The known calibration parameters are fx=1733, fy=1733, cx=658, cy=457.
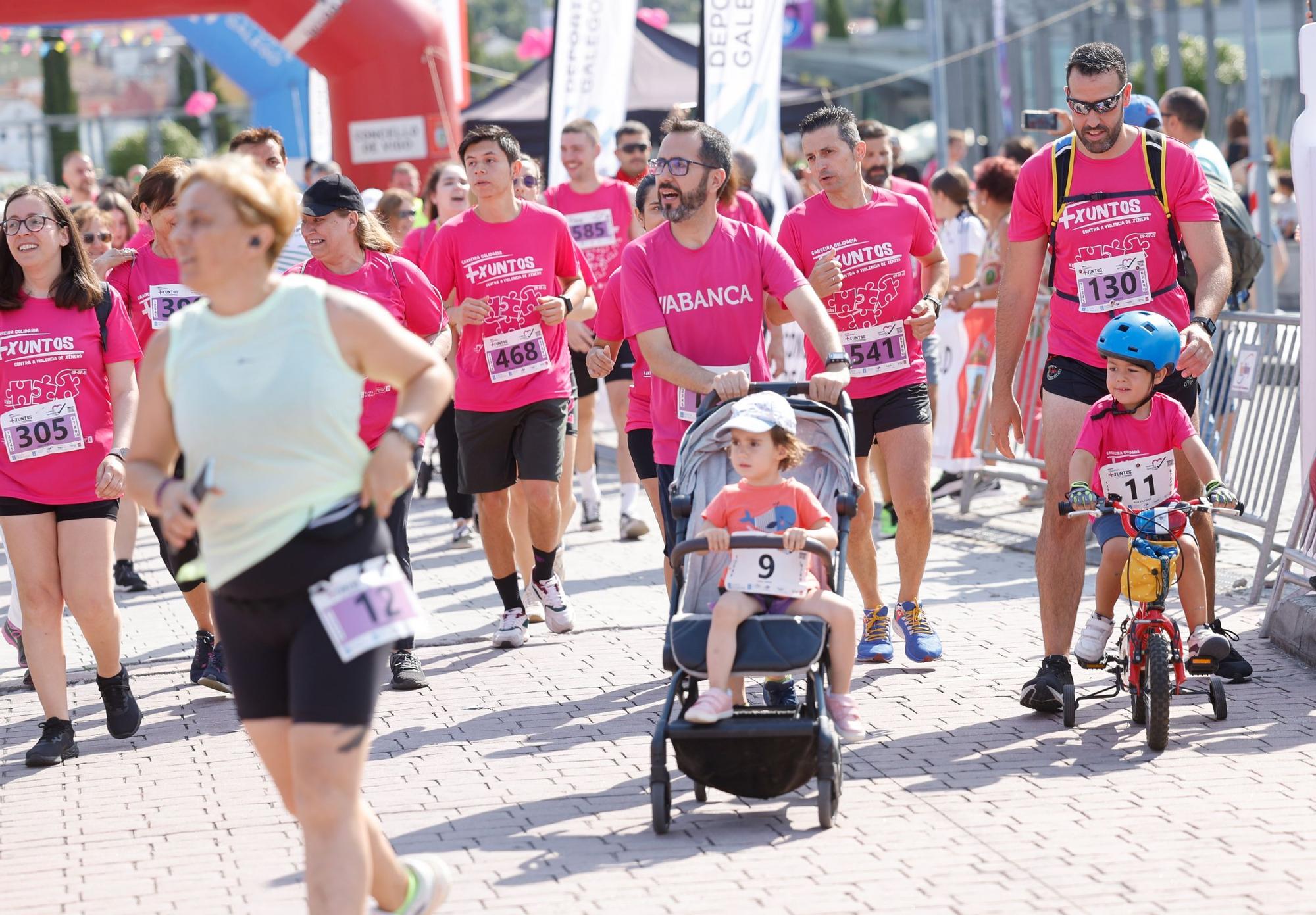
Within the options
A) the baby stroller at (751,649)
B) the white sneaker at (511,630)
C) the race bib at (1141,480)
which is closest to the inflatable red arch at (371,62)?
the white sneaker at (511,630)

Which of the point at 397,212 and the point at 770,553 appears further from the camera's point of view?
the point at 397,212

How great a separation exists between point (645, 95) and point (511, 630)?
14717mm

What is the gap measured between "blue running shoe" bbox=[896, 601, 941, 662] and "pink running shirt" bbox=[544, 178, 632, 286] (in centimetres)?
431

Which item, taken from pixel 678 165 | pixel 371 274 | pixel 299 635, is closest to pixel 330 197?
pixel 371 274

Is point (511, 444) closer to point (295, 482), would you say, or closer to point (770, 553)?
point (770, 553)

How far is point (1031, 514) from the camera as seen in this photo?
36.6ft

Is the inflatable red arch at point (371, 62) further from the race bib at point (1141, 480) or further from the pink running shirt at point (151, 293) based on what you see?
the race bib at point (1141, 480)

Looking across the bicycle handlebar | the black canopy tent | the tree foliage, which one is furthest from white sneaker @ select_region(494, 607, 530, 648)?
the tree foliage

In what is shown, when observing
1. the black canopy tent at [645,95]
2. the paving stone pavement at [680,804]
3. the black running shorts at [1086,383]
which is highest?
the black canopy tent at [645,95]

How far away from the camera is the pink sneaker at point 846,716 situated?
5566 millimetres

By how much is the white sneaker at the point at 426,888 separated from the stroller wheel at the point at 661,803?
1.04m

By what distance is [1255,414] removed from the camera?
358 inches

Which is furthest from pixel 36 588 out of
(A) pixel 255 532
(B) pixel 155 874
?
(A) pixel 255 532

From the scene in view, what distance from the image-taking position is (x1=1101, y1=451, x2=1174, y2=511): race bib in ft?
20.1
